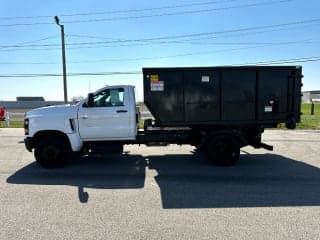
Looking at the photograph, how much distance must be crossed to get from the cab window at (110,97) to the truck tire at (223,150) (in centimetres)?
258

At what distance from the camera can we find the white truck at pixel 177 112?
29.1 ft

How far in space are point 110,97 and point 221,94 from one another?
282cm

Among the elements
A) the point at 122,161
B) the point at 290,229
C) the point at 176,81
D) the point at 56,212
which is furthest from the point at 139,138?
the point at 290,229

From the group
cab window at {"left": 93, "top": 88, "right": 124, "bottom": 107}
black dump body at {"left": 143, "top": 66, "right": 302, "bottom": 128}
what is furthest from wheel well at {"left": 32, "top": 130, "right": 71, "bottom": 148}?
black dump body at {"left": 143, "top": 66, "right": 302, "bottom": 128}

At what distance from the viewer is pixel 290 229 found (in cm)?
475

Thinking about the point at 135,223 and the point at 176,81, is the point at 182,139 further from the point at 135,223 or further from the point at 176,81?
the point at 135,223

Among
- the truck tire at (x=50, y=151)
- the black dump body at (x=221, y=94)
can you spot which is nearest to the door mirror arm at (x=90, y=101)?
the truck tire at (x=50, y=151)

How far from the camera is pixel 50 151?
8859 millimetres

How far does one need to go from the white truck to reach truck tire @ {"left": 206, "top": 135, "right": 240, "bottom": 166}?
25 millimetres

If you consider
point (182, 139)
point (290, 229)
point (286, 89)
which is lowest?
point (290, 229)

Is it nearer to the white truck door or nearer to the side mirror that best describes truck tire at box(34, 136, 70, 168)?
the white truck door

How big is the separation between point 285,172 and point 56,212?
213 inches

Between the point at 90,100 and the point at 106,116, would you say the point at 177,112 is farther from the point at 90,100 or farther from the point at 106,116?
the point at 90,100

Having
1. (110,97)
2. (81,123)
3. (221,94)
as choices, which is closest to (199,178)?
(221,94)
